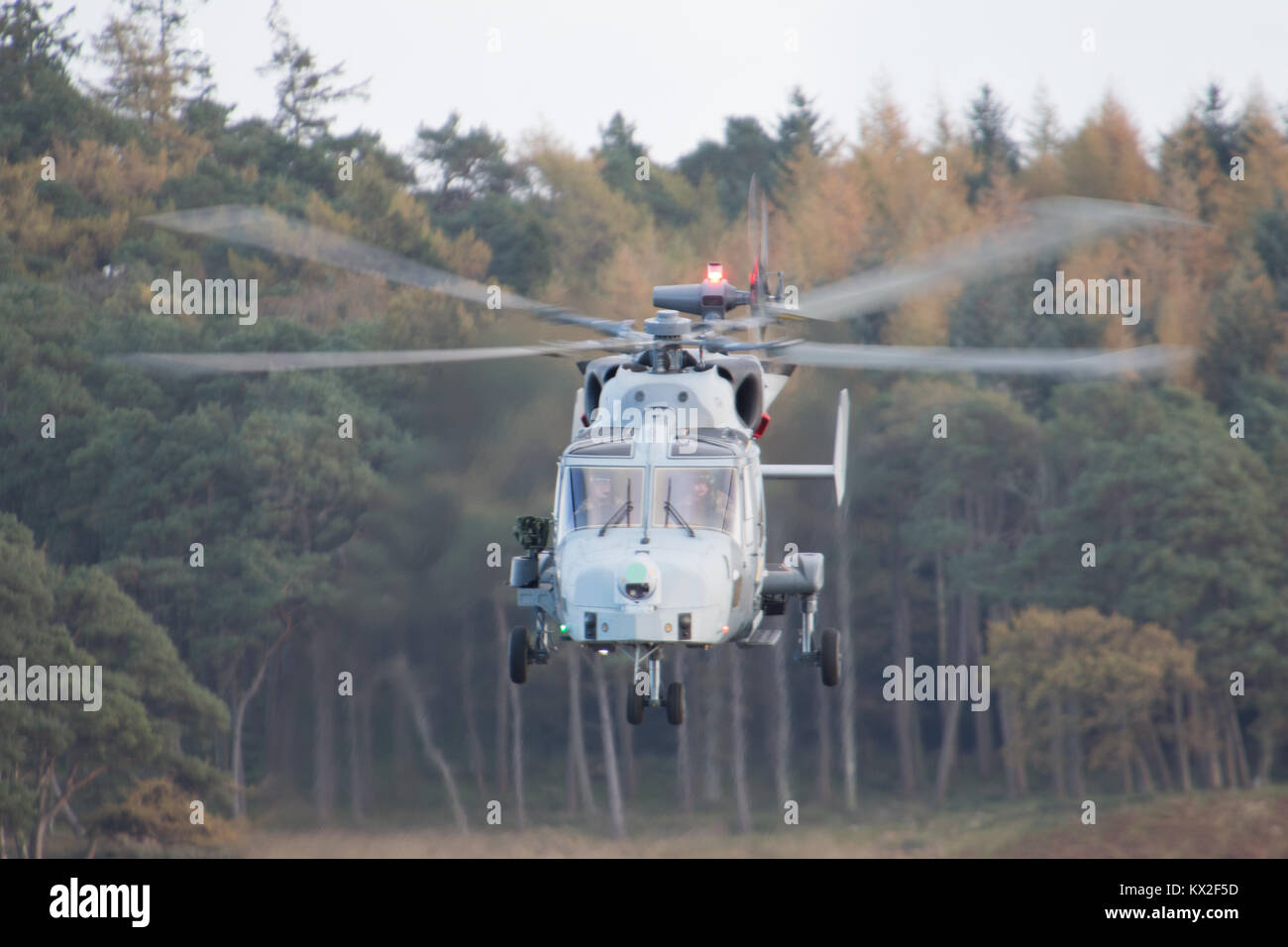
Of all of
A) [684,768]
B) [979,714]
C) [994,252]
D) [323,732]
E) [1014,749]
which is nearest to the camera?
[994,252]

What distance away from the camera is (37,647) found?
39.5 m

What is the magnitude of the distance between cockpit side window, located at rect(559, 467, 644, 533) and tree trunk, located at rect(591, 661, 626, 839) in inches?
905

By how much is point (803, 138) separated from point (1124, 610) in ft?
90.6

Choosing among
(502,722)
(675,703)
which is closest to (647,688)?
(675,703)

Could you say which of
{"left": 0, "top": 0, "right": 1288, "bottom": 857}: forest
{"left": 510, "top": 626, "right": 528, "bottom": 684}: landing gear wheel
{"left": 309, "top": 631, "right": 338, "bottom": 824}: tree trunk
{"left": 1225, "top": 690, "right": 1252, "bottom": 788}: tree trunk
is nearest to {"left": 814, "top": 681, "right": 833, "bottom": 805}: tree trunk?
{"left": 0, "top": 0, "right": 1288, "bottom": 857}: forest

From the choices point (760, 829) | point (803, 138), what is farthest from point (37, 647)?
point (803, 138)

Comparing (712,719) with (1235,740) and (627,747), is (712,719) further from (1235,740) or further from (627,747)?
(1235,740)

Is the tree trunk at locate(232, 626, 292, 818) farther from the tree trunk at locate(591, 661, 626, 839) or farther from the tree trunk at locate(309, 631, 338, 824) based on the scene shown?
the tree trunk at locate(591, 661, 626, 839)

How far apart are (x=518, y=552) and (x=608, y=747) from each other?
449cm

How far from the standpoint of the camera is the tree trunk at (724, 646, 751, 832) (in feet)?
128

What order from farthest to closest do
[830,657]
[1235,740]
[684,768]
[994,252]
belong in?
[1235,740] < [684,768] < [830,657] < [994,252]

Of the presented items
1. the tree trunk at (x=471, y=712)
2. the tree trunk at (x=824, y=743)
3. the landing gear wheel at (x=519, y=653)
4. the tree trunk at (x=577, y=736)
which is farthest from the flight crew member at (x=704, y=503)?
the tree trunk at (x=824, y=743)

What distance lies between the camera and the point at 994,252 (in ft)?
56.2

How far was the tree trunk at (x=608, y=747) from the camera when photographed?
1545 inches
